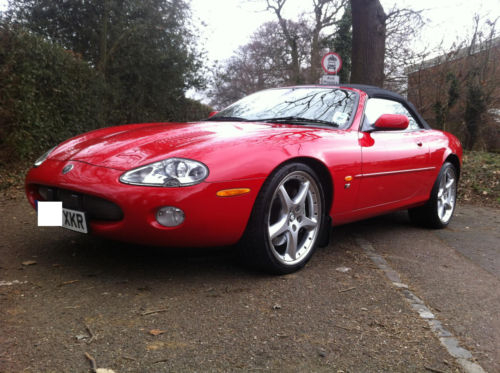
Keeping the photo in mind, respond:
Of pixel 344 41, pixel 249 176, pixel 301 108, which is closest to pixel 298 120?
pixel 301 108

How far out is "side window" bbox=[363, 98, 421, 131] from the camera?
3.88 metres

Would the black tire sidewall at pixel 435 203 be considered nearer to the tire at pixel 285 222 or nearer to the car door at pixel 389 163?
the car door at pixel 389 163

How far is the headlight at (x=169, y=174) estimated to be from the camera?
2.50 metres

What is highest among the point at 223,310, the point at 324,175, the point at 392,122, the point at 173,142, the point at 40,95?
the point at 40,95

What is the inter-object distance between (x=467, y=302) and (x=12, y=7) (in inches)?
503

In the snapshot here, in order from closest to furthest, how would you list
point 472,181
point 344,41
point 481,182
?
point 481,182 → point 472,181 → point 344,41

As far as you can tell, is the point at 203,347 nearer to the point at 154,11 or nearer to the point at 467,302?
the point at 467,302

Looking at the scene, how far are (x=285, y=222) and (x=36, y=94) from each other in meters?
5.98

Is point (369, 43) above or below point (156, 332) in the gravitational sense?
above

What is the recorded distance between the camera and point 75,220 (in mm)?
2660

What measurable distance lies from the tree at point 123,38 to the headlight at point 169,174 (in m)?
9.19

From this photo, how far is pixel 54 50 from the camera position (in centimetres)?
798

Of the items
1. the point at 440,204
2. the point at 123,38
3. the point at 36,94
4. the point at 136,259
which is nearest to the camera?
the point at 136,259

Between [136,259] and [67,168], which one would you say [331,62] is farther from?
[67,168]
